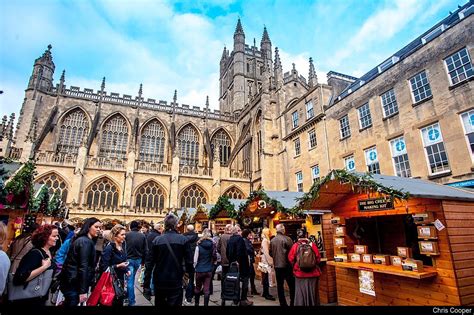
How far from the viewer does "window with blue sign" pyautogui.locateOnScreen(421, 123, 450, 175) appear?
980 centimetres

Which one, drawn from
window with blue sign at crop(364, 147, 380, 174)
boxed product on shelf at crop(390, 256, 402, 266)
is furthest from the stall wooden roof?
window with blue sign at crop(364, 147, 380, 174)

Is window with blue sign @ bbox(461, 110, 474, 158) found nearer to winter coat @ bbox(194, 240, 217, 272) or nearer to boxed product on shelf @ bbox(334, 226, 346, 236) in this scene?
boxed product on shelf @ bbox(334, 226, 346, 236)

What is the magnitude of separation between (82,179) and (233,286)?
21193mm

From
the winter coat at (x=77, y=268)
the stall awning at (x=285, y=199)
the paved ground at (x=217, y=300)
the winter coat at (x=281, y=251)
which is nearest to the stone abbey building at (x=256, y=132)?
the stall awning at (x=285, y=199)

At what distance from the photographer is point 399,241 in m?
7.50

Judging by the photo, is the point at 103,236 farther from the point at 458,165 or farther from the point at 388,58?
the point at 388,58

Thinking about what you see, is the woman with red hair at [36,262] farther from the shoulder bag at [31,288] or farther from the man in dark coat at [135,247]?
the man in dark coat at [135,247]

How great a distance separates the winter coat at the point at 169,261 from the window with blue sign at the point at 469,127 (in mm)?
10299

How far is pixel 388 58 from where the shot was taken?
15.4 metres

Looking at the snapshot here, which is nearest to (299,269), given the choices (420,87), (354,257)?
(354,257)

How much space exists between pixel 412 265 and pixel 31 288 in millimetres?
5697

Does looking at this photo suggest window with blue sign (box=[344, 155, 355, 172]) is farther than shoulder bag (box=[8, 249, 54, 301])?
Result: Yes

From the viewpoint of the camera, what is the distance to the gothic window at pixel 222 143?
3219cm

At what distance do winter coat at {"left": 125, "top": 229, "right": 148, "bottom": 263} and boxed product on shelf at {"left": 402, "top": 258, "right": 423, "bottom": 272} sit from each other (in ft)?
17.7
